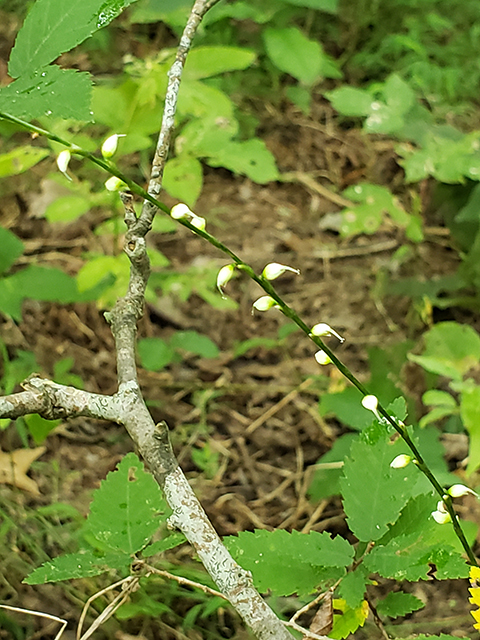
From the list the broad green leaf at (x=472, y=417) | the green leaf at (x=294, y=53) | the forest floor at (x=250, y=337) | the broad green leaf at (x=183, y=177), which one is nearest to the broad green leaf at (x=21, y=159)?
the broad green leaf at (x=183, y=177)

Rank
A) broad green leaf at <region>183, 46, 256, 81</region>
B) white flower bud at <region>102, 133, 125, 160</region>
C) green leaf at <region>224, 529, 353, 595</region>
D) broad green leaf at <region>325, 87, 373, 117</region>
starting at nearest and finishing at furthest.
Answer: white flower bud at <region>102, 133, 125, 160</region> → green leaf at <region>224, 529, 353, 595</region> → broad green leaf at <region>183, 46, 256, 81</region> → broad green leaf at <region>325, 87, 373, 117</region>

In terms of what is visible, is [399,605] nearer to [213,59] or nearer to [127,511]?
[127,511]

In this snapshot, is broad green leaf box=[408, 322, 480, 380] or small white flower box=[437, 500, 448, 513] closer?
small white flower box=[437, 500, 448, 513]

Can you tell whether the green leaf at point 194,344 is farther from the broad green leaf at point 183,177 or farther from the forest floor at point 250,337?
the broad green leaf at point 183,177

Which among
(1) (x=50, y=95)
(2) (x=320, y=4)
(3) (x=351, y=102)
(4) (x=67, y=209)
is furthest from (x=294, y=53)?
(1) (x=50, y=95)

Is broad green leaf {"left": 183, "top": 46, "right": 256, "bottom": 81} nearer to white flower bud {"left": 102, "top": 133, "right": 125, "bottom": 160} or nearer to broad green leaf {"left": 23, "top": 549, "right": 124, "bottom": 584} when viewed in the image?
white flower bud {"left": 102, "top": 133, "right": 125, "bottom": 160}

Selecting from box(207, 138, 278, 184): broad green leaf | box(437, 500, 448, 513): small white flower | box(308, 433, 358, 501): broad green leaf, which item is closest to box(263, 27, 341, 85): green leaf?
box(207, 138, 278, 184): broad green leaf
